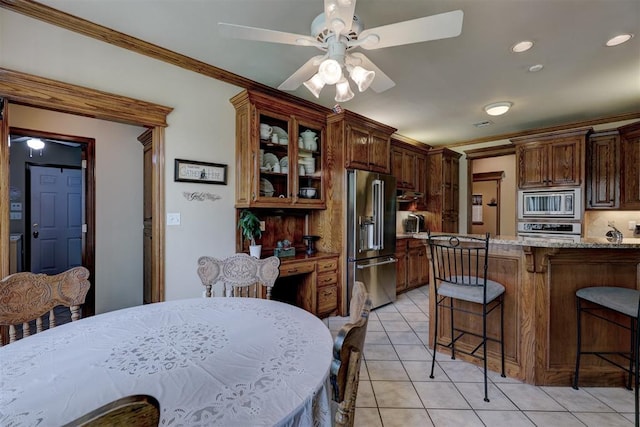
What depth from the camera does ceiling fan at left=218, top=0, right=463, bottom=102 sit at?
1438mm

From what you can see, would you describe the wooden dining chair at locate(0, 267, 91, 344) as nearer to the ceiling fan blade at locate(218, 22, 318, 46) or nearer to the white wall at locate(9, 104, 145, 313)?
the ceiling fan blade at locate(218, 22, 318, 46)

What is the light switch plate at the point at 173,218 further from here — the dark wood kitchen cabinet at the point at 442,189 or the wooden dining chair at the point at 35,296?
the dark wood kitchen cabinet at the point at 442,189

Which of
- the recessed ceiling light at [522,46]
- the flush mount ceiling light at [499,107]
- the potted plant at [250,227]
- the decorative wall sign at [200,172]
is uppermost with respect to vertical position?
the recessed ceiling light at [522,46]

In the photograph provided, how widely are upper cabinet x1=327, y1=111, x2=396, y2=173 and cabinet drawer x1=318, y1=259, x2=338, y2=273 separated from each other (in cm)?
116

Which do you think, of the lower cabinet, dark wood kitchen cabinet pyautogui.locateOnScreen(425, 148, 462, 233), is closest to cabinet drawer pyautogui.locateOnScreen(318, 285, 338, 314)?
the lower cabinet

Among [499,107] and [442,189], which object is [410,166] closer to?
[442,189]

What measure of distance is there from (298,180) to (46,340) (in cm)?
256

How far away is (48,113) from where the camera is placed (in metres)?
3.06

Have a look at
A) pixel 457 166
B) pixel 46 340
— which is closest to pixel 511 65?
pixel 457 166

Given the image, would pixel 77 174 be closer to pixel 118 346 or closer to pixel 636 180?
pixel 118 346

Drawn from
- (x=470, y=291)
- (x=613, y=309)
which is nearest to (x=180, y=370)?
(x=470, y=291)

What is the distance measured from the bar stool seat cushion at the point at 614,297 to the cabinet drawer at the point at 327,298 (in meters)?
2.26

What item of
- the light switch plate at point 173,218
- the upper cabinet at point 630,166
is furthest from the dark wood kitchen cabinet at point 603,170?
the light switch plate at point 173,218

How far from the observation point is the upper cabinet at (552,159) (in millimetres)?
4098
